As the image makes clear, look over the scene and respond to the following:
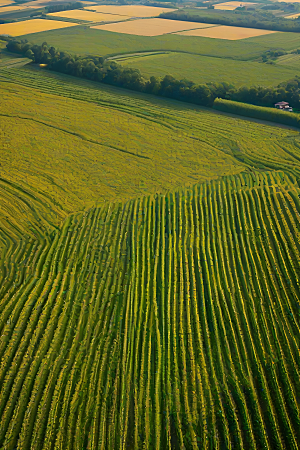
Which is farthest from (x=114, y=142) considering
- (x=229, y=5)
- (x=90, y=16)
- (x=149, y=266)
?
(x=229, y=5)

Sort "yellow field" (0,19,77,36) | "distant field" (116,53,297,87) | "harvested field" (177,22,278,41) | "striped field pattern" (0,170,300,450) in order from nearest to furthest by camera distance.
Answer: "striped field pattern" (0,170,300,450), "distant field" (116,53,297,87), "yellow field" (0,19,77,36), "harvested field" (177,22,278,41)

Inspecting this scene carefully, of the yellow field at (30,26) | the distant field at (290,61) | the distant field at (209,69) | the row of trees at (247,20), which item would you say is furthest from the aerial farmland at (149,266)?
the row of trees at (247,20)

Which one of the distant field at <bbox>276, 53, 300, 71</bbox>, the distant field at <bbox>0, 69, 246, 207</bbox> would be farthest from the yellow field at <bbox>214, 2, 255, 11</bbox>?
the distant field at <bbox>0, 69, 246, 207</bbox>

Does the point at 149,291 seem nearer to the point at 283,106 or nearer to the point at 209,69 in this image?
the point at 283,106

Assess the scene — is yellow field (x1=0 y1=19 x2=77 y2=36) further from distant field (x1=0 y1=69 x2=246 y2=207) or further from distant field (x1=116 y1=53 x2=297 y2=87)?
distant field (x1=0 y1=69 x2=246 y2=207)

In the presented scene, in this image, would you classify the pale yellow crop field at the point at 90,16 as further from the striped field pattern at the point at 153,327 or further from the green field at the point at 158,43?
the striped field pattern at the point at 153,327
